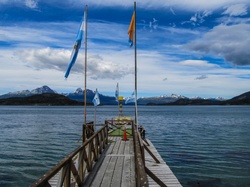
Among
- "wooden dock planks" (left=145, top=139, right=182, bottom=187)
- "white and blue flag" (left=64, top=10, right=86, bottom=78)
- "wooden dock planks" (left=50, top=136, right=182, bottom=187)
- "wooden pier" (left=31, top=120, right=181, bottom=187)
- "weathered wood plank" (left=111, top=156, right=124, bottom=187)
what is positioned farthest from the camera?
"white and blue flag" (left=64, top=10, right=86, bottom=78)

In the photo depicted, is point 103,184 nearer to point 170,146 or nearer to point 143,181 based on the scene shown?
point 143,181

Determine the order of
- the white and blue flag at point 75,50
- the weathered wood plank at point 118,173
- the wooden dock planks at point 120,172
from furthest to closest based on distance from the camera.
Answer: the white and blue flag at point 75,50 → the wooden dock planks at point 120,172 → the weathered wood plank at point 118,173

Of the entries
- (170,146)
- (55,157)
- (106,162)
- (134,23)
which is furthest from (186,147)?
(106,162)

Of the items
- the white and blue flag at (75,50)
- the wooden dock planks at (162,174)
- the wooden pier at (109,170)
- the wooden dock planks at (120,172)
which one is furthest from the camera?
the white and blue flag at (75,50)

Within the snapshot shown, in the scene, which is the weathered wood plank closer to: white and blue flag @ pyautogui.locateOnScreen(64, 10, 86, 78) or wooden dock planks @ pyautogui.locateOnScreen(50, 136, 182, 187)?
wooden dock planks @ pyautogui.locateOnScreen(50, 136, 182, 187)

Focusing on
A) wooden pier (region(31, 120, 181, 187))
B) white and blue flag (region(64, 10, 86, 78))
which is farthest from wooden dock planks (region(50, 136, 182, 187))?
white and blue flag (region(64, 10, 86, 78))

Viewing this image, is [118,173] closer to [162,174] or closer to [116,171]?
[116,171]

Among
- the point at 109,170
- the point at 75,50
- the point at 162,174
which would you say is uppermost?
the point at 75,50

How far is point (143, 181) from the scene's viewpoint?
5.82 metres

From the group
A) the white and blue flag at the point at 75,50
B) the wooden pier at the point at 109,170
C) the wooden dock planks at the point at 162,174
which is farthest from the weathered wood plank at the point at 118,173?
the white and blue flag at the point at 75,50

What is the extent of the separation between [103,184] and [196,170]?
1143 cm

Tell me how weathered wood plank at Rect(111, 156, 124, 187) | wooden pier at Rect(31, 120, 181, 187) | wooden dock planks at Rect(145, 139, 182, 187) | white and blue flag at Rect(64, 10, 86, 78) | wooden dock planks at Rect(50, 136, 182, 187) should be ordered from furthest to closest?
white and blue flag at Rect(64, 10, 86, 78) → wooden dock planks at Rect(145, 139, 182, 187) → wooden dock planks at Rect(50, 136, 182, 187) → weathered wood plank at Rect(111, 156, 124, 187) → wooden pier at Rect(31, 120, 181, 187)

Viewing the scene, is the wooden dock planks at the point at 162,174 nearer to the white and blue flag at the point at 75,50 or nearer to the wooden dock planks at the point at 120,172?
the wooden dock planks at the point at 120,172

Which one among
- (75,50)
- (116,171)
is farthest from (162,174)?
(75,50)
